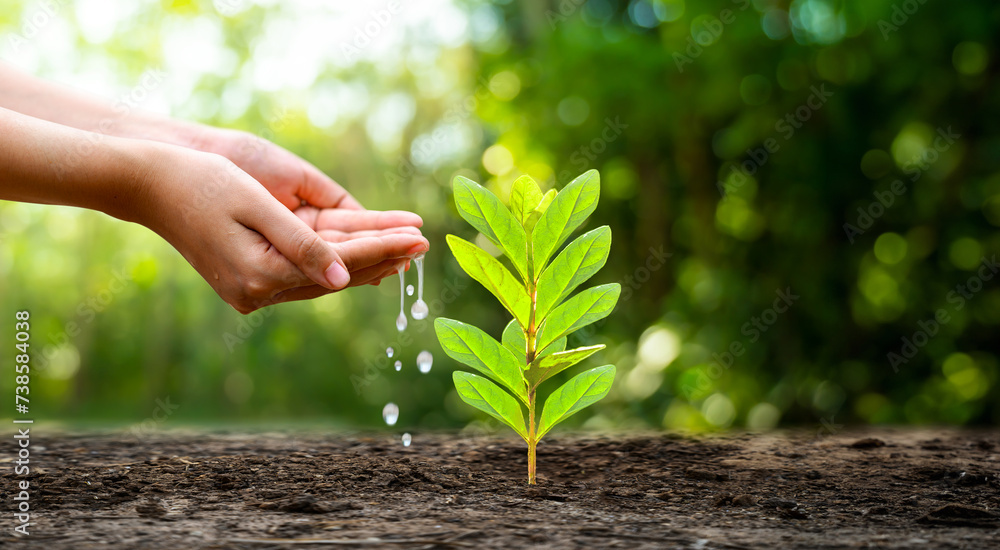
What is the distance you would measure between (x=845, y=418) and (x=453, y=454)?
77.0 inches

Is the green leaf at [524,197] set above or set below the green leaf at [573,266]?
above

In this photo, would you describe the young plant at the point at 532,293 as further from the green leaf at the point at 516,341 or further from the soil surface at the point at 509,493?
the soil surface at the point at 509,493

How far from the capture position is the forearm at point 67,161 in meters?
0.98

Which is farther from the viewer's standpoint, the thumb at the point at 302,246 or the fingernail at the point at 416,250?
the fingernail at the point at 416,250

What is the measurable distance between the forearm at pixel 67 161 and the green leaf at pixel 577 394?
657 mm

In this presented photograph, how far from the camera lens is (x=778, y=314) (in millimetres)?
2734

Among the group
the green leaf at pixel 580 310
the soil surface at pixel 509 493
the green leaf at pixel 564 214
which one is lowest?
the soil surface at pixel 509 493

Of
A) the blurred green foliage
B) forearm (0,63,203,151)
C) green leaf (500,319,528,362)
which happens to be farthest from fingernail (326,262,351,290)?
the blurred green foliage

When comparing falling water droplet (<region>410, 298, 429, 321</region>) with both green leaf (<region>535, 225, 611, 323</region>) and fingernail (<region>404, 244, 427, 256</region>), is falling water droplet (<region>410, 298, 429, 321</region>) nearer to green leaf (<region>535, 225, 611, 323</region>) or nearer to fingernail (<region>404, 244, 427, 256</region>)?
fingernail (<region>404, 244, 427, 256</region>)

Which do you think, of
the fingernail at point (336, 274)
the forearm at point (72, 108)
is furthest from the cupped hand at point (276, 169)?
the fingernail at point (336, 274)

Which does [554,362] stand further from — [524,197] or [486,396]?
[524,197]

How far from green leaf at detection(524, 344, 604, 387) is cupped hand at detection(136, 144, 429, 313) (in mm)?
254

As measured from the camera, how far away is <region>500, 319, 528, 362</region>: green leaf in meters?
1.04

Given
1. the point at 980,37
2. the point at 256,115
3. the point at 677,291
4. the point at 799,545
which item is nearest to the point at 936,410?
the point at 677,291
